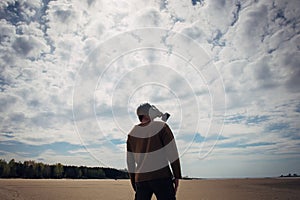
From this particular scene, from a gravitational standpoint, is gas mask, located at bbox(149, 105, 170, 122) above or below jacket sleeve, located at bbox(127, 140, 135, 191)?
above

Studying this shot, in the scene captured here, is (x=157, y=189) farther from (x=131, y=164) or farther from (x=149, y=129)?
(x=149, y=129)

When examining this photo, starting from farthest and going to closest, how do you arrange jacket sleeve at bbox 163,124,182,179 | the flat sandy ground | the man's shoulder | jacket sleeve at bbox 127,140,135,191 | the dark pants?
the flat sandy ground, jacket sleeve at bbox 127,140,135,191, the man's shoulder, jacket sleeve at bbox 163,124,182,179, the dark pants

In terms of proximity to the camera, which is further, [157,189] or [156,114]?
[156,114]

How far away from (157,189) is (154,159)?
14.8 inches

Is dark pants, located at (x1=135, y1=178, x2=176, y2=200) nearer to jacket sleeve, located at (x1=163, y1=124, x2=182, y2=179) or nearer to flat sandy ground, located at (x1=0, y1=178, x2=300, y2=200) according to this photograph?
jacket sleeve, located at (x1=163, y1=124, x2=182, y2=179)

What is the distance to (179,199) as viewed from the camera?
15.6 meters

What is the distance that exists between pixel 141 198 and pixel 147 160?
491 millimetres

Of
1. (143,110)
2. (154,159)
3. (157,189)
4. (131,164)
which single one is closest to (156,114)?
(143,110)

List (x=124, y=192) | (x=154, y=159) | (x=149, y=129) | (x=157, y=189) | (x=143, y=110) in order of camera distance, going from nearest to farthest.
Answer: (x=157, y=189)
(x=154, y=159)
(x=149, y=129)
(x=143, y=110)
(x=124, y=192)

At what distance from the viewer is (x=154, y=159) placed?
4.14m

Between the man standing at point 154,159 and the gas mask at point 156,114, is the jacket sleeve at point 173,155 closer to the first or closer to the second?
the man standing at point 154,159

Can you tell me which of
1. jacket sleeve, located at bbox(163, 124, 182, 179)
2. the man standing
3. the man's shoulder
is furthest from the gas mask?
jacket sleeve, located at bbox(163, 124, 182, 179)

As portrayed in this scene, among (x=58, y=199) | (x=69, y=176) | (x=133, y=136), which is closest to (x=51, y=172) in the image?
(x=69, y=176)

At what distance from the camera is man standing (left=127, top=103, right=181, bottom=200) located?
13.2ft
